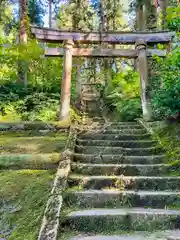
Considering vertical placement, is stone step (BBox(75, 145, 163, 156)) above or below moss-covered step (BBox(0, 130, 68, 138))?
below

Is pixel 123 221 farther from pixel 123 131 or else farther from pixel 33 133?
pixel 33 133

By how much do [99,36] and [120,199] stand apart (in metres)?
6.79

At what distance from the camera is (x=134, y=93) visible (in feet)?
34.3

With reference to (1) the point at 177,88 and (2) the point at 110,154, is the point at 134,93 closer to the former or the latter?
(1) the point at 177,88

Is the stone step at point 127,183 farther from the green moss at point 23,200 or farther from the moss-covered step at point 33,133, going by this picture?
the moss-covered step at point 33,133

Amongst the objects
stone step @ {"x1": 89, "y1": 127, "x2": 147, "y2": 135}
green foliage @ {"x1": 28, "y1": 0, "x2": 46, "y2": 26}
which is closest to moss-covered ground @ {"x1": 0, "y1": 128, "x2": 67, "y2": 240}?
stone step @ {"x1": 89, "y1": 127, "x2": 147, "y2": 135}

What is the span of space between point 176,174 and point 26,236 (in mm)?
2229

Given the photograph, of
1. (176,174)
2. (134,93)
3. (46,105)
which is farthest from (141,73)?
(176,174)

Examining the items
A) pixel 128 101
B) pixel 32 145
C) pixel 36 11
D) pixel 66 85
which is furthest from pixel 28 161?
pixel 36 11

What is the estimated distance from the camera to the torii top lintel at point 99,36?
29.2ft

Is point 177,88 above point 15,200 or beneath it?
above

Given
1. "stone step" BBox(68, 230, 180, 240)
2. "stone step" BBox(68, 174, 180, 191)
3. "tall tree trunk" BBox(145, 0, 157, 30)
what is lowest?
"stone step" BBox(68, 230, 180, 240)

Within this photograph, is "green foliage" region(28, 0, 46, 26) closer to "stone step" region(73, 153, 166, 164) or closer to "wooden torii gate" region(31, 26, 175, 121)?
"wooden torii gate" region(31, 26, 175, 121)

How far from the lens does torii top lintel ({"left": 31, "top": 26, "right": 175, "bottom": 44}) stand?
8.91m
